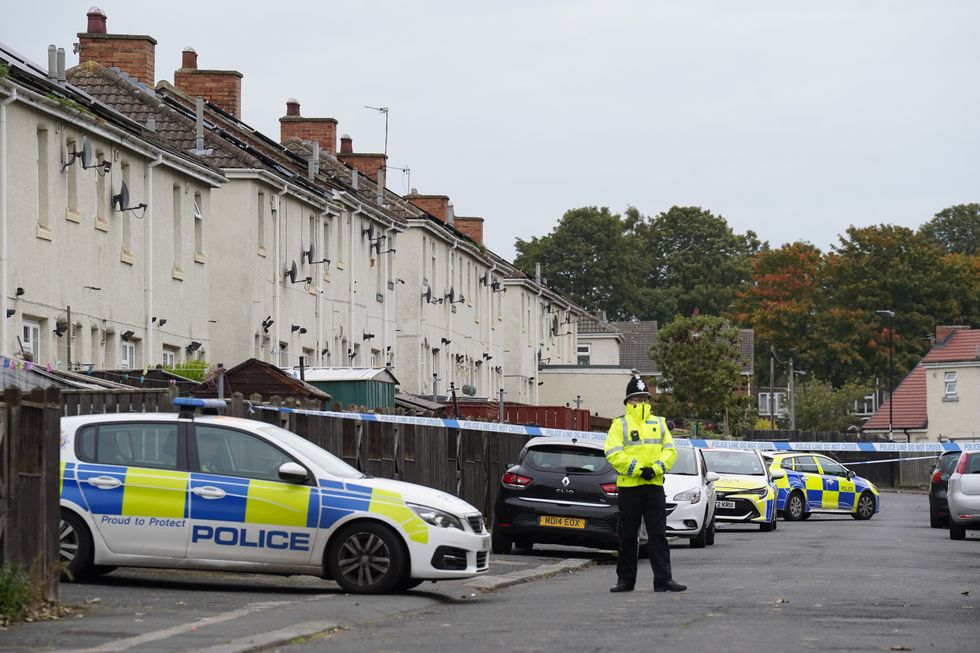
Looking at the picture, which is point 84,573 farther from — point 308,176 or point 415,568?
point 308,176

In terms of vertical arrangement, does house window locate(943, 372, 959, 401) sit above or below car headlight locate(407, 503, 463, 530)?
above

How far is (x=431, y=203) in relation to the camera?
64688mm

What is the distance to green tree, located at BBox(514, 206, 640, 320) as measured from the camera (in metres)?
114

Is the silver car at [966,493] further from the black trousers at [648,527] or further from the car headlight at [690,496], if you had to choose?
the black trousers at [648,527]

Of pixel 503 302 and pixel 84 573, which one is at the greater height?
pixel 503 302

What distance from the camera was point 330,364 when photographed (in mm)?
45031

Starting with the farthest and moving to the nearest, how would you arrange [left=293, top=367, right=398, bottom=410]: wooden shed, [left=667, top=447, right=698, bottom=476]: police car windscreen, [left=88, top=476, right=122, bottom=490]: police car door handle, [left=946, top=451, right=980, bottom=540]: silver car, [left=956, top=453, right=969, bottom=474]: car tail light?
[left=293, top=367, right=398, bottom=410]: wooden shed → [left=956, top=453, right=969, bottom=474]: car tail light → [left=946, top=451, right=980, bottom=540]: silver car → [left=667, top=447, right=698, bottom=476]: police car windscreen → [left=88, top=476, right=122, bottom=490]: police car door handle

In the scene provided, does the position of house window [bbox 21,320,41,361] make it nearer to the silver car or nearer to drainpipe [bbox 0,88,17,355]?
drainpipe [bbox 0,88,17,355]

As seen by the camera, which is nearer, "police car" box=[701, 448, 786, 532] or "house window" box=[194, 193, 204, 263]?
"police car" box=[701, 448, 786, 532]

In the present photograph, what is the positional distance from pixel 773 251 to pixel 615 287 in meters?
12.9

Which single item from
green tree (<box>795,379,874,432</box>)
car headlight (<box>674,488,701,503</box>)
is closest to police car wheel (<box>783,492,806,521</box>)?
car headlight (<box>674,488,701,503</box>)

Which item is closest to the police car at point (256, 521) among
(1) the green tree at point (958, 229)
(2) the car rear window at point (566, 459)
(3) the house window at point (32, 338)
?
(2) the car rear window at point (566, 459)

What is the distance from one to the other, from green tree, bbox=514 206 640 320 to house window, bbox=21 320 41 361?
8418 centimetres

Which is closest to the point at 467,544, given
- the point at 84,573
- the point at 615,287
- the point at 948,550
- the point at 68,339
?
the point at 84,573
